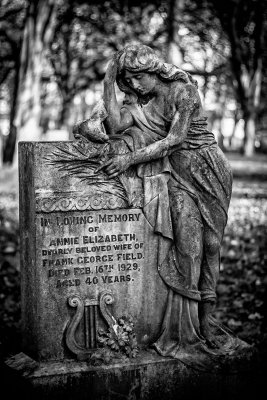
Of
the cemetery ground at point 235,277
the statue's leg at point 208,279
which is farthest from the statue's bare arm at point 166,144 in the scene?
the cemetery ground at point 235,277

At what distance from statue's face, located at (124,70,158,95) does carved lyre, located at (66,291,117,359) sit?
170 cm

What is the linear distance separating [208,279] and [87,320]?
109 cm

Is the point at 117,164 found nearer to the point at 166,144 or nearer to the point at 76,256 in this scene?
the point at 166,144

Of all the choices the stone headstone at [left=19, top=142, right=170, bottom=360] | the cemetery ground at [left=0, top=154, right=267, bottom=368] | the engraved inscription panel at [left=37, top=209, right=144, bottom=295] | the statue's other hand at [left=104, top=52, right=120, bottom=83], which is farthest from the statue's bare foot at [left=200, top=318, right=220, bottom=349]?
the statue's other hand at [left=104, top=52, right=120, bottom=83]

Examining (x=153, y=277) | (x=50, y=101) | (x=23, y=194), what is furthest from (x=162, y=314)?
(x=50, y=101)

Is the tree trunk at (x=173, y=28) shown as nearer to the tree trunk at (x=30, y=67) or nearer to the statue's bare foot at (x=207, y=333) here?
the tree trunk at (x=30, y=67)

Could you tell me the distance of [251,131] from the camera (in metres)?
26.2

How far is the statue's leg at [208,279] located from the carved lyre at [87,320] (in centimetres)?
79

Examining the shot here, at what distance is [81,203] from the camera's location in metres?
4.43

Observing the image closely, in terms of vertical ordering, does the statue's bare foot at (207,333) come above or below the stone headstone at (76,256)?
below

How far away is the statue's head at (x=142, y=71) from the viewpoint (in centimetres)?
448

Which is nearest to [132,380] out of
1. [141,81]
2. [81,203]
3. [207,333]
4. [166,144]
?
[207,333]

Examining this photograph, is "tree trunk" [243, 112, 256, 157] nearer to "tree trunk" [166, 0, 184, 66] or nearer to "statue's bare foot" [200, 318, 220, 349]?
"tree trunk" [166, 0, 184, 66]

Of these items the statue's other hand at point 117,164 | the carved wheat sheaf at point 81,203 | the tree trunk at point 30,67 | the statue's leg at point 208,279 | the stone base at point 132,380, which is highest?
the tree trunk at point 30,67
